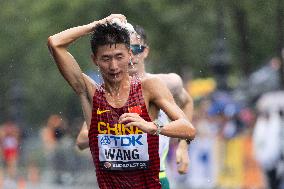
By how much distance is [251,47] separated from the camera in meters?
22.2

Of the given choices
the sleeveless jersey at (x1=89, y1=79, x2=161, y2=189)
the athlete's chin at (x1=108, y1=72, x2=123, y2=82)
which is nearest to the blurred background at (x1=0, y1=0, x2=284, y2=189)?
the sleeveless jersey at (x1=89, y1=79, x2=161, y2=189)

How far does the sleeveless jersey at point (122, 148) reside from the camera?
23.2ft

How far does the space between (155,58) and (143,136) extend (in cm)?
1792

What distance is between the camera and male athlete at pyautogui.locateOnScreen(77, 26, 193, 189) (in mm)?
8438

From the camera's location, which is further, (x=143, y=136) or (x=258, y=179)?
(x=258, y=179)

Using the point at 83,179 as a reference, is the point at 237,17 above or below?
above

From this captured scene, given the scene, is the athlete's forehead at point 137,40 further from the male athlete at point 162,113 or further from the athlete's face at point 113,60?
the athlete's face at point 113,60

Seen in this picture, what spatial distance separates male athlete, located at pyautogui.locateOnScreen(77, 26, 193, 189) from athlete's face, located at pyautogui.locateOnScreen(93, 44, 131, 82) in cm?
122

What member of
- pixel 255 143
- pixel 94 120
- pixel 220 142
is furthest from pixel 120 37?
pixel 220 142

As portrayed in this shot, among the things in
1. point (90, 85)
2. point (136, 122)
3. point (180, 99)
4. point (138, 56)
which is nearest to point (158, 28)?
point (180, 99)

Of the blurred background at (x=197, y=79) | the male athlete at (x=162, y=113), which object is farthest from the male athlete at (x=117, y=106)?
the blurred background at (x=197, y=79)

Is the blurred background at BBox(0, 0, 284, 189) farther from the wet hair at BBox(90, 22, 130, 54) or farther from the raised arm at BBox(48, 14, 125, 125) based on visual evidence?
the wet hair at BBox(90, 22, 130, 54)

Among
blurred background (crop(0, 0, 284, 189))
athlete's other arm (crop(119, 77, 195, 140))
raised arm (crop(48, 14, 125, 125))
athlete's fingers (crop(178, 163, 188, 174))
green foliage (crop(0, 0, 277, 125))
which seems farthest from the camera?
green foliage (crop(0, 0, 277, 125))

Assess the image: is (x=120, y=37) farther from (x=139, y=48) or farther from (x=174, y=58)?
(x=174, y=58)
